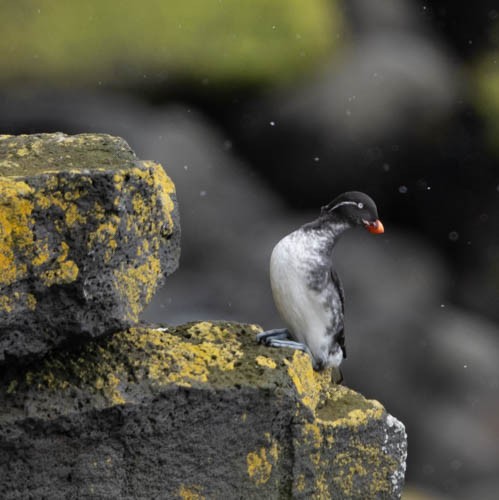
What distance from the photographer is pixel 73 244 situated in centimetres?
246

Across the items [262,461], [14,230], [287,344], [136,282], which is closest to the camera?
[14,230]

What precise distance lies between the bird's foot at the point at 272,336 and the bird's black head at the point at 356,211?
15.7 inches

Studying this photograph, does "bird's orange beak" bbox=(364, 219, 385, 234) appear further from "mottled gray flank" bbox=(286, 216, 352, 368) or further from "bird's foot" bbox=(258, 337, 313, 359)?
"bird's foot" bbox=(258, 337, 313, 359)

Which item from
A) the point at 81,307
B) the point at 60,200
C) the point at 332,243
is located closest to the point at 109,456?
the point at 81,307

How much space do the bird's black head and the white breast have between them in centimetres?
11

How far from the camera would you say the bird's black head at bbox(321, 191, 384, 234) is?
326 centimetres

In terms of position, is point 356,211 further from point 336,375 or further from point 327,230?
point 336,375

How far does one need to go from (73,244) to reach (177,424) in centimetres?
61

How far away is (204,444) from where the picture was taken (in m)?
2.81

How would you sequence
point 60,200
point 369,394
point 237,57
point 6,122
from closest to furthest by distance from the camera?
point 60,200
point 6,122
point 237,57
point 369,394

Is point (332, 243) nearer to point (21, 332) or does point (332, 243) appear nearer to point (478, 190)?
point (21, 332)

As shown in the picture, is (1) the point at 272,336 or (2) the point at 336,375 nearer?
(1) the point at 272,336

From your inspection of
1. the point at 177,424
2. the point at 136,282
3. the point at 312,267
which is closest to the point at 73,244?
the point at 136,282

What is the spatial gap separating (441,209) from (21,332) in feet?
18.2
